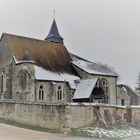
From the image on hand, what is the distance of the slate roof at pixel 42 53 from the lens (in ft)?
155

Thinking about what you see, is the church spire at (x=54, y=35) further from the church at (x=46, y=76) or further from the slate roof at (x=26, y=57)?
the slate roof at (x=26, y=57)

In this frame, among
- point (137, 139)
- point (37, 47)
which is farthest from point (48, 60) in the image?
point (137, 139)

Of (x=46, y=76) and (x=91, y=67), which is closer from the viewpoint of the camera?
(x=46, y=76)

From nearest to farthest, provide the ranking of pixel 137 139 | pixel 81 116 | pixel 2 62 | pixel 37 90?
pixel 137 139, pixel 81 116, pixel 37 90, pixel 2 62

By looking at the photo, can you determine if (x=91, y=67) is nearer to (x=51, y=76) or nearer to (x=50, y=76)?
(x=51, y=76)

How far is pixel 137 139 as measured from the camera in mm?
27797

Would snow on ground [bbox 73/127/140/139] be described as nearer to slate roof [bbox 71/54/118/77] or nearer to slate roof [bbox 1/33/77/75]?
slate roof [bbox 1/33/77/75]

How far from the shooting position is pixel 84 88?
Answer: 45031 mm

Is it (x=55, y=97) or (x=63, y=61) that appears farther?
(x=63, y=61)

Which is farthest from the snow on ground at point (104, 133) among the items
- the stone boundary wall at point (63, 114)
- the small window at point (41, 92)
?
the small window at point (41, 92)

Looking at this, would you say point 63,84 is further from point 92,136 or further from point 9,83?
point 92,136

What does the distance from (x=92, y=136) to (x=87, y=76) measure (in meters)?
20.9

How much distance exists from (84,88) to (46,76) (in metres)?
5.35

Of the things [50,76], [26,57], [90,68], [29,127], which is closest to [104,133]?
[29,127]
